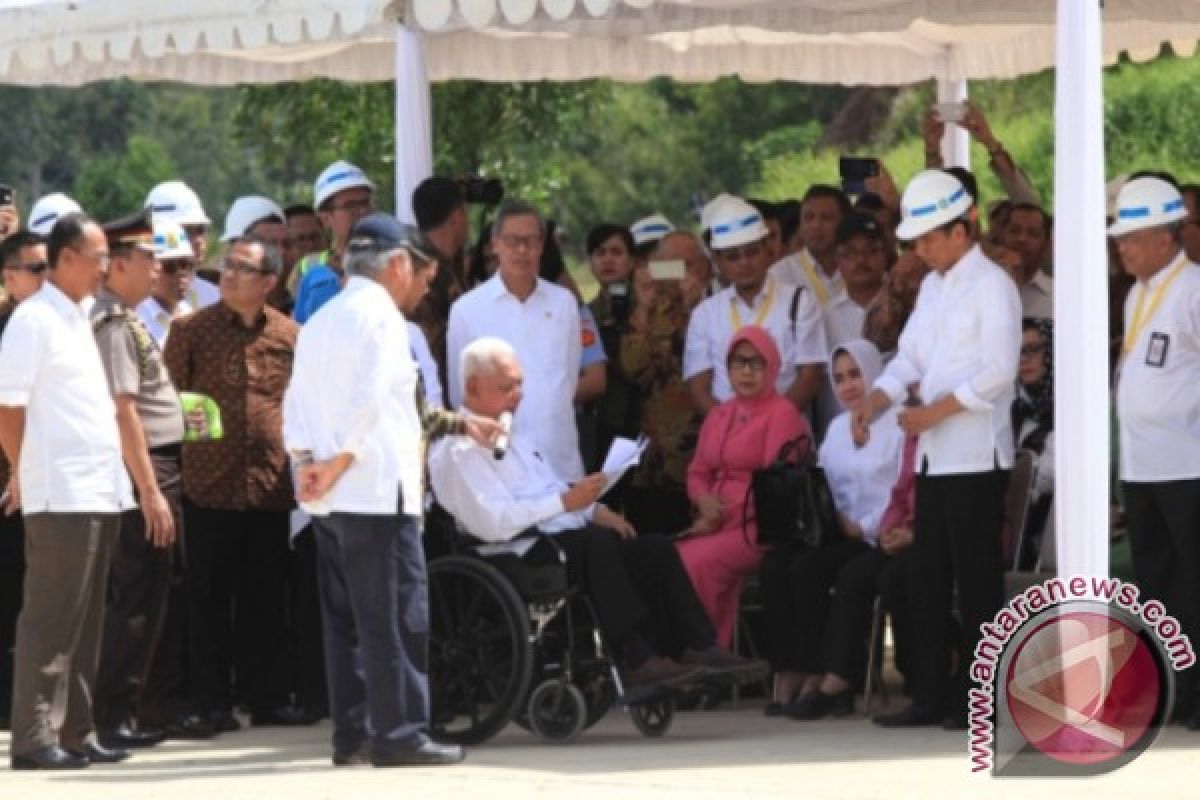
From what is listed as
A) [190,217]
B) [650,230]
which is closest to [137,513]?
[190,217]

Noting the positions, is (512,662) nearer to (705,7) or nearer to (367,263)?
(367,263)

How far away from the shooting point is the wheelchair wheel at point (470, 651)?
10.8m

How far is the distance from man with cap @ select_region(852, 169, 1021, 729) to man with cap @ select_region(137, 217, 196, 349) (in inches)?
114

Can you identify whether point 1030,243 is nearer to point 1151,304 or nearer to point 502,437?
point 1151,304

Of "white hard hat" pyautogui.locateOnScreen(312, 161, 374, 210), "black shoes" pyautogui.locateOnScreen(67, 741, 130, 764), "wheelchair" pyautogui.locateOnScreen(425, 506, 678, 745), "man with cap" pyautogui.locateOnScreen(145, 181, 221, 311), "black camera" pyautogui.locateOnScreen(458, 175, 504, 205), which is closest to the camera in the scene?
"black shoes" pyautogui.locateOnScreen(67, 741, 130, 764)

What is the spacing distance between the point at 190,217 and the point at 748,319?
2430 millimetres

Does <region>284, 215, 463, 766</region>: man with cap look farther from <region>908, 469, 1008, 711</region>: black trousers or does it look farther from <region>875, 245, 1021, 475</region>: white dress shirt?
<region>875, 245, 1021, 475</region>: white dress shirt

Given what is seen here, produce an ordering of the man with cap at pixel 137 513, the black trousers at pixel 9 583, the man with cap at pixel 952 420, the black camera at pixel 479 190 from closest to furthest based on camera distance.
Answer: the man with cap at pixel 137 513, the man with cap at pixel 952 420, the black trousers at pixel 9 583, the black camera at pixel 479 190

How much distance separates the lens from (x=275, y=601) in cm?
1177

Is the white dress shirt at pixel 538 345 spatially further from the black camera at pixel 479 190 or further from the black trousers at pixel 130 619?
the black trousers at pixel 130 619

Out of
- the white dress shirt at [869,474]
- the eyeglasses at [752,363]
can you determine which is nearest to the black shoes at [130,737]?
the eyeglasses at [752,363]

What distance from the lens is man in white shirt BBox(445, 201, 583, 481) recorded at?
1164 cm

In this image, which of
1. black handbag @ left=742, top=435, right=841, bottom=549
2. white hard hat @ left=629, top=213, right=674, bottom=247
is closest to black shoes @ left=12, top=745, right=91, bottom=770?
black handbag @ left=742, top=435, right=841, bottom=549

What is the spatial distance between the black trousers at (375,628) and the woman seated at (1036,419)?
2633 mm
